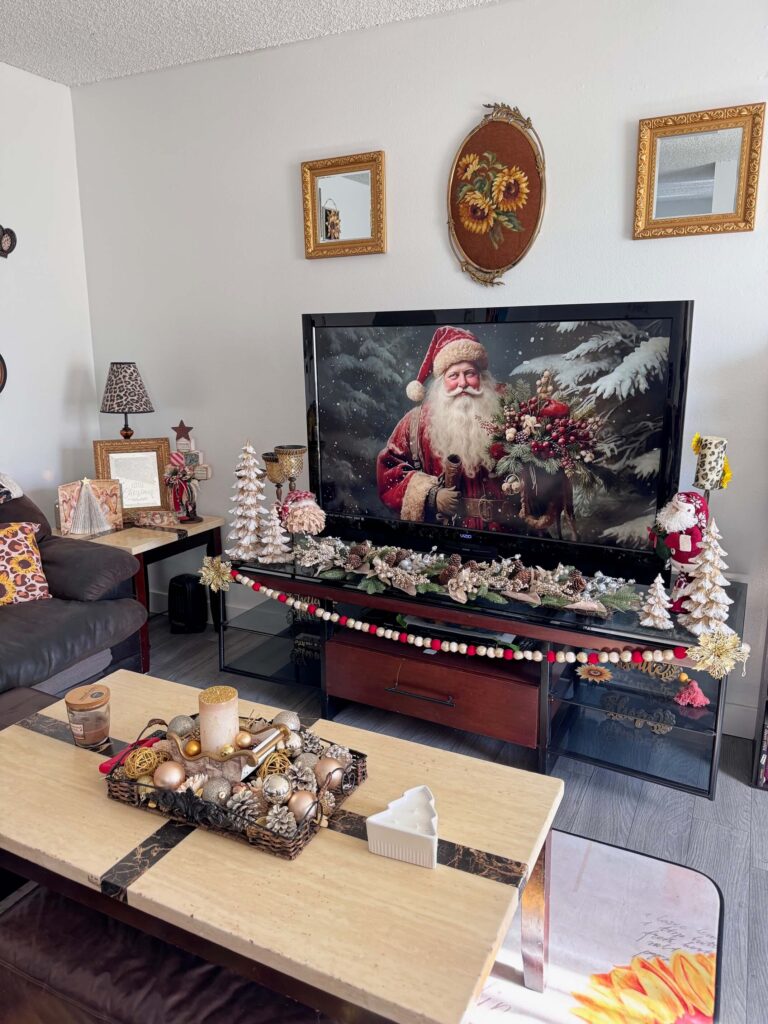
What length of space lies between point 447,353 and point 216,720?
1.53 m

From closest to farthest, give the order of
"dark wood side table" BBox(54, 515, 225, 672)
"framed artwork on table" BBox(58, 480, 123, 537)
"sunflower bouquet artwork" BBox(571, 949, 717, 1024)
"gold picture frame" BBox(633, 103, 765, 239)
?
1. "sunflower bouquet artwork" BBox(571, 949, 717, 1024)
2. "gold picture frame" BBox(633, 103, 765, 239)
3. "dark wood side table" BBox(54, 515, 225, 672)
4. "framed artwork on table" BBox(58, 480, 123, 537)

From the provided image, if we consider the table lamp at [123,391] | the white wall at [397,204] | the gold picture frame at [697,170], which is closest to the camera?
the gold picture frame at [697,170]

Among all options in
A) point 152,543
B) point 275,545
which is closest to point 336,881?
point 275,545

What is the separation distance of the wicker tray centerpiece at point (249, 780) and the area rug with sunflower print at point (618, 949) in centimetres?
58

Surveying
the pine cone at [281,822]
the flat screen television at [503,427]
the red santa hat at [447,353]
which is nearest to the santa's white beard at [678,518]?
the flat screen television at [503,427]

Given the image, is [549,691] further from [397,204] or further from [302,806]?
[397,204]

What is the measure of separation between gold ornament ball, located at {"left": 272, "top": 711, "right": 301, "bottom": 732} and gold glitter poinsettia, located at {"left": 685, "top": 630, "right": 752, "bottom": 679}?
42.1 inches

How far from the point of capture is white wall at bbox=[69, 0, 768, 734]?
7.59 ft

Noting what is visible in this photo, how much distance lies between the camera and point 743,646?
1939 millimetres

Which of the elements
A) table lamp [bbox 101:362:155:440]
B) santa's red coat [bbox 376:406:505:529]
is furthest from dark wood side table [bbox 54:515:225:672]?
santa's red coat [bbox 376:406:505:529]

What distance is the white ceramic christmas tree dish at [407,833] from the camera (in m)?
1.28

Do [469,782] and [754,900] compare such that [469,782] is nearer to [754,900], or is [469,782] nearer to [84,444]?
[754,900]

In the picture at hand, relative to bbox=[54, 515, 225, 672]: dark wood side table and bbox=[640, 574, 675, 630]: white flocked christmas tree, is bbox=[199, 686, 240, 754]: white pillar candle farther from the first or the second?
bbox=[54, 515, 225, 672]: dark wood side table

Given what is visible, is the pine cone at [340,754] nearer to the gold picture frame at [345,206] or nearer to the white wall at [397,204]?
the white wall at [397,204]
